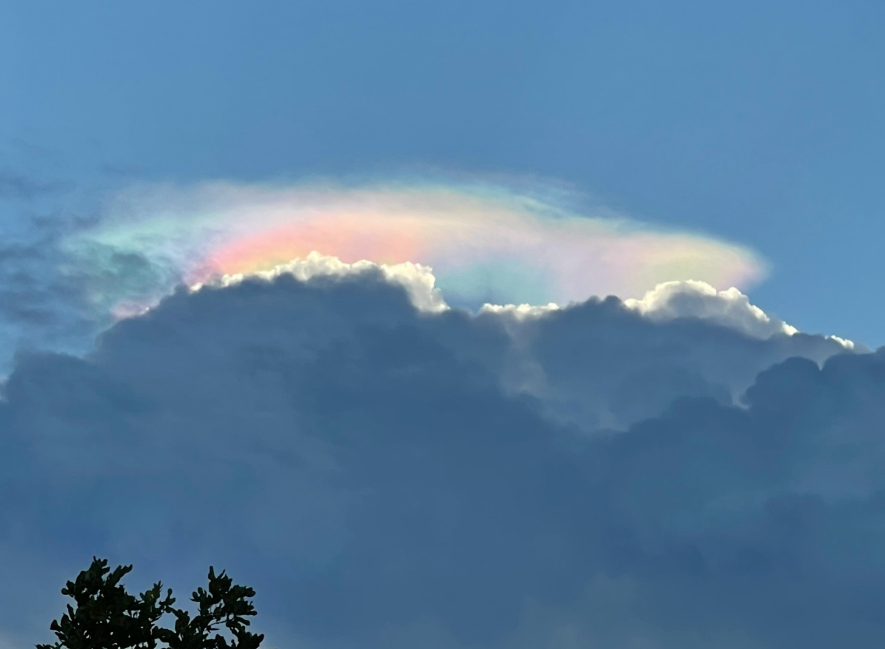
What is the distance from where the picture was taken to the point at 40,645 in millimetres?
47688

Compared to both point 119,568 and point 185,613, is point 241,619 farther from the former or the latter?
point 119,568

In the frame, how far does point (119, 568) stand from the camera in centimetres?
4847

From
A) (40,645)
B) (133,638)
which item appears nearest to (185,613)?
(133,638)

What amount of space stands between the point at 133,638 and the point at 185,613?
2383 mm

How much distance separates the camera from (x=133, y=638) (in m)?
48.2

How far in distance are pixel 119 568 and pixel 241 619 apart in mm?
5757

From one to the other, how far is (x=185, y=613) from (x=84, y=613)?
4242 millimetres

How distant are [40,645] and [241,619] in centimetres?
853

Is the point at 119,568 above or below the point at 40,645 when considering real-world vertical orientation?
above

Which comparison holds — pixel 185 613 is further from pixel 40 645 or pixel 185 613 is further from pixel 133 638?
pixel 40 645

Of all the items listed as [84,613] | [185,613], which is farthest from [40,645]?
[185,613]

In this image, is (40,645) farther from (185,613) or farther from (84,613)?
(185,613)

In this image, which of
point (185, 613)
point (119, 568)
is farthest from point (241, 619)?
point (119, 568)

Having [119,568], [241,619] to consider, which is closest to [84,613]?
Answer: [119,568]
